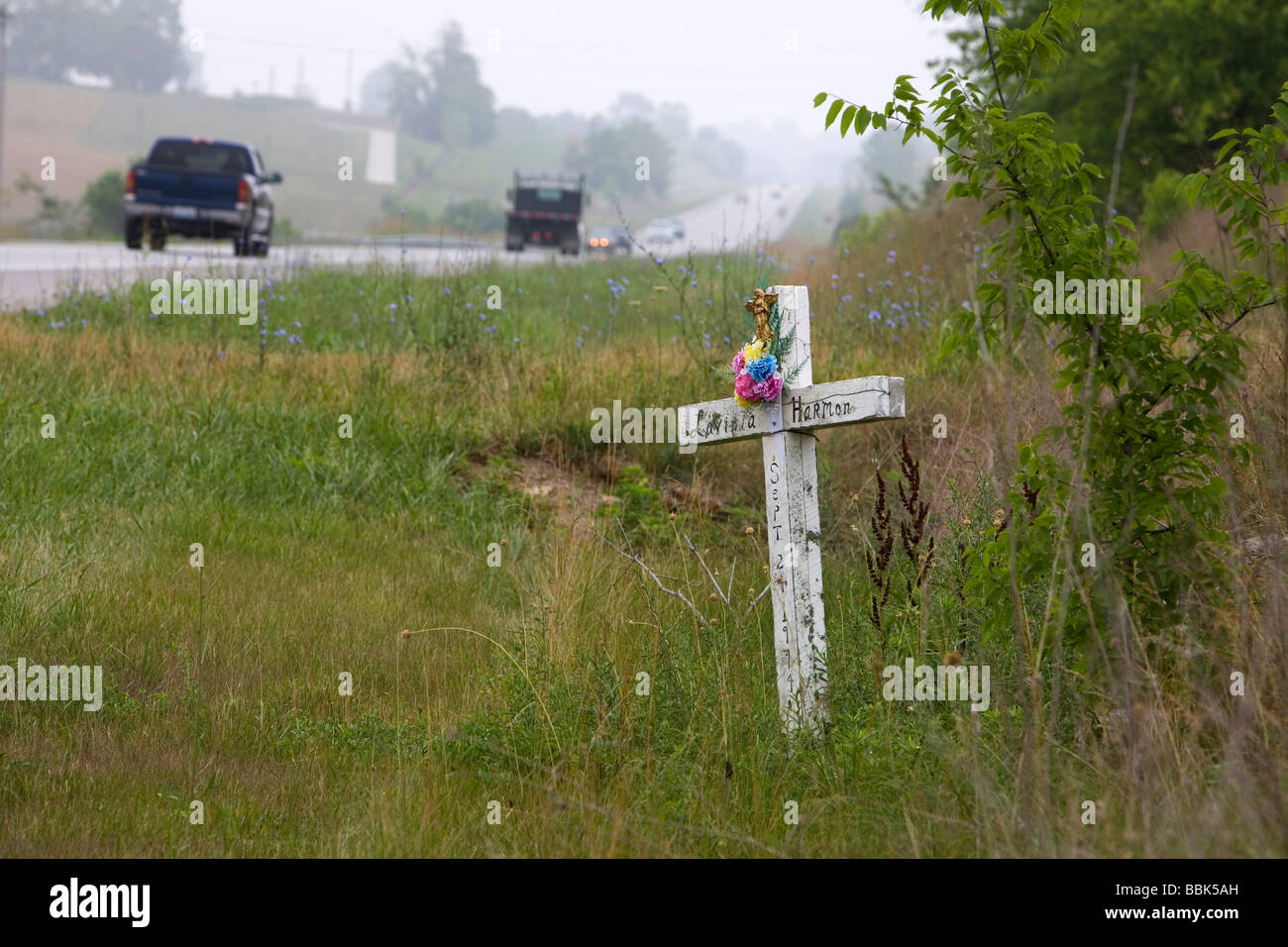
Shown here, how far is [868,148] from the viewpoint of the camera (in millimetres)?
152500

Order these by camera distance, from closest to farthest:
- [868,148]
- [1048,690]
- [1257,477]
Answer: [1048,690]
[1257,477]
[868,148]

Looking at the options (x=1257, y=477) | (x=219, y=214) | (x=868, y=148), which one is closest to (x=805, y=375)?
(x=1257, y=477)

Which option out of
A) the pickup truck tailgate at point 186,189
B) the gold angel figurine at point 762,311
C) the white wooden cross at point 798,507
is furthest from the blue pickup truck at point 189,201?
the white wooden cross at point 798,507

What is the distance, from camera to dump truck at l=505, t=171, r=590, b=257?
Result: 34.7 meters

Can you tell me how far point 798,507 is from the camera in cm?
462

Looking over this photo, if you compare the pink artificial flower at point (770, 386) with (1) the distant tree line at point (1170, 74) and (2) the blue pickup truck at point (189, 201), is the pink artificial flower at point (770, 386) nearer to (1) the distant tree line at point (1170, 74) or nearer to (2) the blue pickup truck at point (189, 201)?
(1) the distant tree line at point (1170, 74)

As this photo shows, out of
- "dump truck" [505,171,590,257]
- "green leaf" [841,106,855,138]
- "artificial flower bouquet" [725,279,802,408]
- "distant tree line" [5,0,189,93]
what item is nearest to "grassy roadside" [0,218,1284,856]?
"artificial flower bouquet" [725,279,802,408]

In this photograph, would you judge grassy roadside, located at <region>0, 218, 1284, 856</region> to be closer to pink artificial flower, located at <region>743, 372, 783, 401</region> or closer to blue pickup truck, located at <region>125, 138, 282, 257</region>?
pink artificial flower, located at <region>743, 372, 783, 401</region>

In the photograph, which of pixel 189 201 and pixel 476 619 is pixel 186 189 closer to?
pixel 189 201

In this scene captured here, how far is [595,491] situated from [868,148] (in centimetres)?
15143

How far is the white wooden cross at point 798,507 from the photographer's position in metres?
4.47

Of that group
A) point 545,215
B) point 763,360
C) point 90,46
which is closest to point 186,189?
point 545,215

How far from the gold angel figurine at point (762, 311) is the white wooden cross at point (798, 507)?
5cm

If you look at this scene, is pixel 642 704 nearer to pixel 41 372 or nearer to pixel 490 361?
pixel 490 361
